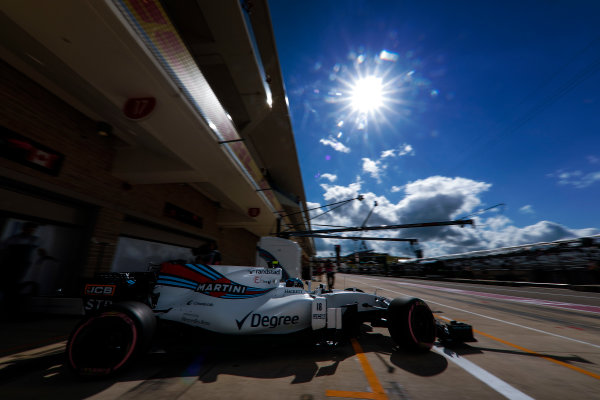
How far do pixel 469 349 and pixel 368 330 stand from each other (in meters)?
1.63

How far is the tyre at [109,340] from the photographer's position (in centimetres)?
226

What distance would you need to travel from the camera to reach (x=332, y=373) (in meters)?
2.47

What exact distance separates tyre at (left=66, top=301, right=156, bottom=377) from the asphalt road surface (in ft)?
0.45

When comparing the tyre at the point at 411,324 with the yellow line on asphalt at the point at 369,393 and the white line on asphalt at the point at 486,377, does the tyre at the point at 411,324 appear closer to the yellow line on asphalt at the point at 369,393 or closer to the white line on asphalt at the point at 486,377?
the white line on asphalt at the point at 486,377

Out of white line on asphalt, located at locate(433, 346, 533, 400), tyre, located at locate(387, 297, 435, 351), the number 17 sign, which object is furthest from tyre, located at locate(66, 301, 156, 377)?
white line on asphalt, located at locate(433, 346, 533, 400)

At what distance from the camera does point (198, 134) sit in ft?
16.3

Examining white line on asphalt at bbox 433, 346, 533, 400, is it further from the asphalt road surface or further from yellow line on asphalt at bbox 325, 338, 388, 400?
yellow line on asphalt at bbox 325, 338, 388, 400

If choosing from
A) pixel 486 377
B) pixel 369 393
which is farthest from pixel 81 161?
pixel 486 377

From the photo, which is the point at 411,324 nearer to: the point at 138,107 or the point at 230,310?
the point at 230,310

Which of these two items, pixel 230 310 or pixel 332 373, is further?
pixel 230 310

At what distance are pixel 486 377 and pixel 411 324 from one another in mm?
871

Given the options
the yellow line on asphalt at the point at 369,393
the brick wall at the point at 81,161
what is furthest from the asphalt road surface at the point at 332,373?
the brick wall at the point at 81,161

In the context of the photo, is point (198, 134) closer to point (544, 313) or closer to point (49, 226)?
point (49, 226)

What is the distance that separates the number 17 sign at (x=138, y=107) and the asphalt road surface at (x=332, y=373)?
362 cm
